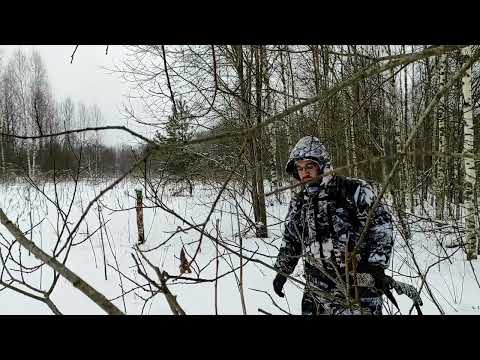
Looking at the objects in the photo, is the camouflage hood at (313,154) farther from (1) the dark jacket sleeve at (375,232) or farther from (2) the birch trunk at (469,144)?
(2) the birch trunk at (469,144)

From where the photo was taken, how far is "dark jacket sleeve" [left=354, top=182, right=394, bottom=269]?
1972mm

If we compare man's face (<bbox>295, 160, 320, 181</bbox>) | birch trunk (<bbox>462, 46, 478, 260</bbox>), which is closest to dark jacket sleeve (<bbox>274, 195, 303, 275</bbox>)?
man's face (<bbox>295, 160, 320, 181</bbox>)

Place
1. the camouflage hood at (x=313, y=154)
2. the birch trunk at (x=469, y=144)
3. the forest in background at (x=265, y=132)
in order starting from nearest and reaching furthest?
the forest in background at (x=265, y=132), the camouflage hood at (x=313, y=154), the birch trunk at (x=469, y=144)

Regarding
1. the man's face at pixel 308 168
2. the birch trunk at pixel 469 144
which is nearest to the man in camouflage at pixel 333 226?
the man's face at pixel 308 168

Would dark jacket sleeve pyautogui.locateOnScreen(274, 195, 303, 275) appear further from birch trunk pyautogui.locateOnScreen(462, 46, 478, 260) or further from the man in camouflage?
birch trunk pyautogui.locateOnScreen(462, 46, 478, 260)

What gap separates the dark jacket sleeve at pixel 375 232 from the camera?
1972 millimetres

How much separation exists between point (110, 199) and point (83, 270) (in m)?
6.28

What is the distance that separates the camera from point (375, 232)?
2020 mm

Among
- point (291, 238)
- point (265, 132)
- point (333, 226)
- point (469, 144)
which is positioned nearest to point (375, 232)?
point (333, 226)

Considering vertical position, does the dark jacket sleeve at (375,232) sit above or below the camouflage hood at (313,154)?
below

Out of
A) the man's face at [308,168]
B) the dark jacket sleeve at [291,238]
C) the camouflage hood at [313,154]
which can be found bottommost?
the dark jacket sleeve at [291,238]

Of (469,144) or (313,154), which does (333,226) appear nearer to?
(313,154)
